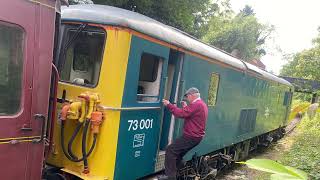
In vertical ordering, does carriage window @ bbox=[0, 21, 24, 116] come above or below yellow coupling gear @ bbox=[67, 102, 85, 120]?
above

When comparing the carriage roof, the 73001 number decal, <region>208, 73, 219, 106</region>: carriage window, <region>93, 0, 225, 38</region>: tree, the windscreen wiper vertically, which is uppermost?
<region>93, 0, 225, 38</region>: tree

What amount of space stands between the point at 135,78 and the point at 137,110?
0.46 metres

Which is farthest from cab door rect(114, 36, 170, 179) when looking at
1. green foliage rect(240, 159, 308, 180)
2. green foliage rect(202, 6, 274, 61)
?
green foliage rect(202, 6, 274, 61)

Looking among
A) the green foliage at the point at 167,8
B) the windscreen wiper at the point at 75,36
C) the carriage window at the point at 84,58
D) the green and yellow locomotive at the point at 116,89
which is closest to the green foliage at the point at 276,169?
the green and yellow locomotive at the point at 116,89

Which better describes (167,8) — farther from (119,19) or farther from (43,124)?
(43,124)

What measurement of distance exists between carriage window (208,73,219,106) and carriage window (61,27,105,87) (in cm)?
303

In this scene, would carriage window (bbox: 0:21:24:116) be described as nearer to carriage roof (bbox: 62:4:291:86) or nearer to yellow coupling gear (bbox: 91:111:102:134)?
yellow coupling gear (bbox: 91:111:102:134)

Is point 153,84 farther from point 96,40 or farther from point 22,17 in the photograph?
point 22,17

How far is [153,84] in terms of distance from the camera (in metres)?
5.87

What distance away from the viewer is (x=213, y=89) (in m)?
7.99

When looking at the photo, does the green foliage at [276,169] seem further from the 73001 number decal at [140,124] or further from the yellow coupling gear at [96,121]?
the 73001 number decal at [140,124]

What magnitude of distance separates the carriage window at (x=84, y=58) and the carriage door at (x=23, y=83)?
136 centimetres

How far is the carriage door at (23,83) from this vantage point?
3422 millimetres

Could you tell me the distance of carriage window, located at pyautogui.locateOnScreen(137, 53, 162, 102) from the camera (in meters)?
5.69
